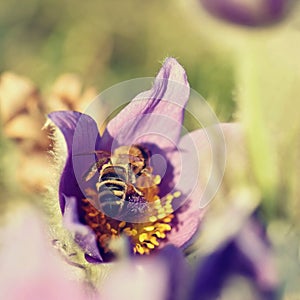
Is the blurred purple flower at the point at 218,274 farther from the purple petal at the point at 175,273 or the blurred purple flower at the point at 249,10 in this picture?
the blurred purple flower at the point at 249,10

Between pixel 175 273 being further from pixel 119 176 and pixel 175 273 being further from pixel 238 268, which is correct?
pixel 119 176

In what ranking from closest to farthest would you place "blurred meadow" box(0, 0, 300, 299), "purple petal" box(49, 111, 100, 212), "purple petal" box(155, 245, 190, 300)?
"purple petal" box(155, 245, 190, 300), "purple petal" box(49, 111, 100, 212), "blurred meadow" box(0, 0, 300, 299)

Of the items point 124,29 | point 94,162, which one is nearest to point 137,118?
point 94,162

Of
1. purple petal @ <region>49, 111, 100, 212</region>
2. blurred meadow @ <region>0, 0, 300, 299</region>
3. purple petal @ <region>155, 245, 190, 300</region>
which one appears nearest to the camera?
purple petal @ <region>155, 245, 190, 300</region>

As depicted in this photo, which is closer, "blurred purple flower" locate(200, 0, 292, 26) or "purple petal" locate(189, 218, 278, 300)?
"purple petal" locate(189, 218, 278, 300)

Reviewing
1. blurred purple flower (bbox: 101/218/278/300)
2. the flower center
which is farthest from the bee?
blurred purple flower (bbox: 101/218/278/300)

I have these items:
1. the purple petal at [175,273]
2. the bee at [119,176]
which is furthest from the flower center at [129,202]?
Result: the purple petal at [175,273]

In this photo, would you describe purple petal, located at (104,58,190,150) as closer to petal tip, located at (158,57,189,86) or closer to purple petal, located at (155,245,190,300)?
petal tip, located at (158,57,189,86)
